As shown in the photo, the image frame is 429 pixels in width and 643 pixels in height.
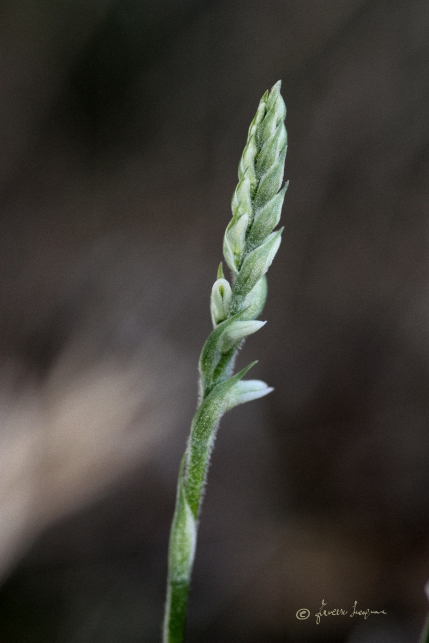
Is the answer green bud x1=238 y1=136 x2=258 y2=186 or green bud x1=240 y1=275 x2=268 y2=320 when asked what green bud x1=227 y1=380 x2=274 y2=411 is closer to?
green bud x1=240 y1=275 x2=268 y2=320

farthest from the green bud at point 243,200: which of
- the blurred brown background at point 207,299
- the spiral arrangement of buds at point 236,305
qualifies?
the blurred brown background at point 207,299

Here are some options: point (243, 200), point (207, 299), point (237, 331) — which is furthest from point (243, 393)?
point (207, 299)

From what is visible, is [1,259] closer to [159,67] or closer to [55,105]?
[55,105]

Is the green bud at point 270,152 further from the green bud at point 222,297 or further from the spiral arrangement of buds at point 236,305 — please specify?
the green bud at point 222,297

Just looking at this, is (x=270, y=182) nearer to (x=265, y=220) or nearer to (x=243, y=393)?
(x=265, y=220)

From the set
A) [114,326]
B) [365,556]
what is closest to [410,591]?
[365,556]

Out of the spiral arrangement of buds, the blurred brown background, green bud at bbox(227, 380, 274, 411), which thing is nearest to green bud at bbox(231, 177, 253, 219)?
the spiral arrangement of buds

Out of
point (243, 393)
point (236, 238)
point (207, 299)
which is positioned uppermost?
point (207, 299)
